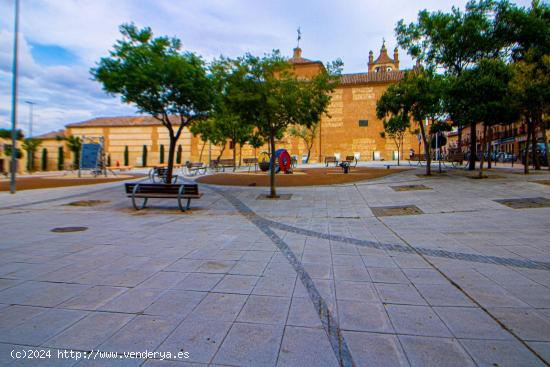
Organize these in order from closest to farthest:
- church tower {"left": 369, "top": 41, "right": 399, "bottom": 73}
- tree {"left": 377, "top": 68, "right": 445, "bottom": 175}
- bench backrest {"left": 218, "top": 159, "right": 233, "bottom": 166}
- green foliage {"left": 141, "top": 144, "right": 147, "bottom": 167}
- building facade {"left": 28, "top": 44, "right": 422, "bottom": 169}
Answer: tree {"left": 377, "top": 68, "right": 445, "bottom": 175}
bench backrest {"left": 218, "top": 159, "right": 233, "bottom": 166}
building facade {"left": 28, "top": 44, "right": 422, "bottom": 169}
green foliage {"left": 141, "top": 144, "right": 147, "bottom": 167}
church tower {"left": 369, "top": 41, "right": 399, "bottom": 73}

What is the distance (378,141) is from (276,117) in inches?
1340

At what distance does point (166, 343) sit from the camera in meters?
2.65

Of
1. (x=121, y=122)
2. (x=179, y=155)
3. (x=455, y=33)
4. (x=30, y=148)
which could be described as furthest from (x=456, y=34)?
(x=30, y=148)

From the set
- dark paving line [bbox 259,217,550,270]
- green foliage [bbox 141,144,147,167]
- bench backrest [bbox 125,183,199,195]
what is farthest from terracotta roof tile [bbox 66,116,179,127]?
dark paving line [bbox 259,217,550,270]

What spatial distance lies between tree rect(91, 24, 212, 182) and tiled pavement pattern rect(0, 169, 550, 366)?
520 cm

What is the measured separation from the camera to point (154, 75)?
1128 centimetres

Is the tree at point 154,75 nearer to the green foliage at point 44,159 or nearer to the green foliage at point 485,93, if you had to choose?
the green foliage at point 485,93

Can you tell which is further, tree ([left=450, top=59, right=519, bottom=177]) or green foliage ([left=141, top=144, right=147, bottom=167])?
green foliage ([left=141, top=144, right=147, bottom=167])

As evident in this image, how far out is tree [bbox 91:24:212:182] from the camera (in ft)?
36.7

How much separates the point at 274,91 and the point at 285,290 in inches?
347

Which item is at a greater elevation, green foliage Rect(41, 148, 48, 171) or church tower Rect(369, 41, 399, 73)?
church tower Rect(369, 41, 399, 73)

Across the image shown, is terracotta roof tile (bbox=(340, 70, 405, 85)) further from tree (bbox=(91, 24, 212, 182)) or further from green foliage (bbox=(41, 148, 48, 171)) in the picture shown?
green foliage (bbox=(41, 148, 48, 171))

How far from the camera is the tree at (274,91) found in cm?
1131

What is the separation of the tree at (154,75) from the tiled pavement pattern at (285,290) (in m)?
5.20
